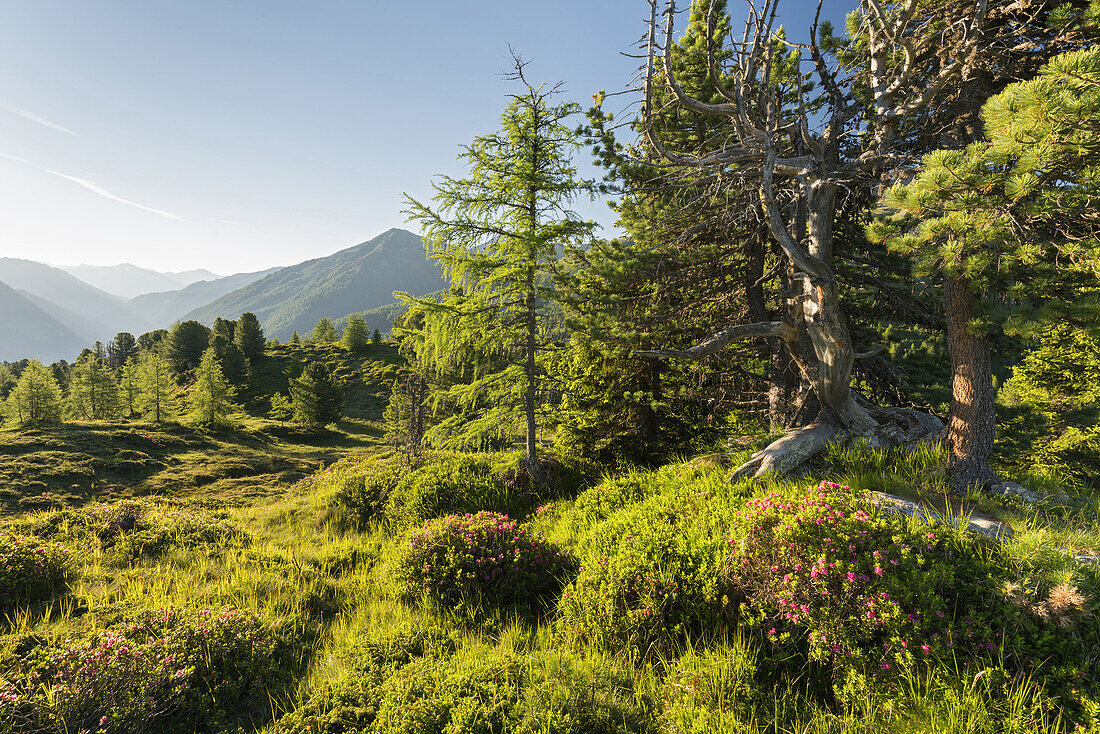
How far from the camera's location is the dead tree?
19.7ft

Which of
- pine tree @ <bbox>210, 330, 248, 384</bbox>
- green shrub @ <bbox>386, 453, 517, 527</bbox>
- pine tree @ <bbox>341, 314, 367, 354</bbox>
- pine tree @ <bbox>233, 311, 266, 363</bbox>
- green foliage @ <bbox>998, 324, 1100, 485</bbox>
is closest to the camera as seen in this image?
green shrub @ <bbox>386, 453, 517, 527</bbox>

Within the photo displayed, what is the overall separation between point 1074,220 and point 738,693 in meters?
6.23

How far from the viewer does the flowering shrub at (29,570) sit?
5.29 m

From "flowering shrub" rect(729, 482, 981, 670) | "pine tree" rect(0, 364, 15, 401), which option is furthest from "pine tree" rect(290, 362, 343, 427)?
"pine tree" rect(0, 364, 15, 401)

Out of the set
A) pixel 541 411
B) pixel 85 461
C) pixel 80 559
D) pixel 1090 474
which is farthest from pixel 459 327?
pixel 85 461

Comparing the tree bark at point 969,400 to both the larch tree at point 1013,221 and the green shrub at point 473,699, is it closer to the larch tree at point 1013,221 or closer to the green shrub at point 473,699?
the larch tree at point 1013,221

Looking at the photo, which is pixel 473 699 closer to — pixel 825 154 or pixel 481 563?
pixel 481 563

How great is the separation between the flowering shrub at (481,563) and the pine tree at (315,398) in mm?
46886

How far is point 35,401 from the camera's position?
37156mm

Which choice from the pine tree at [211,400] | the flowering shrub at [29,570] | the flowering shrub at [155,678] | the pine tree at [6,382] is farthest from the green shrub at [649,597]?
the pine tree at [6,382]

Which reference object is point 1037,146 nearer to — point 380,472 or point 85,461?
point 380,472

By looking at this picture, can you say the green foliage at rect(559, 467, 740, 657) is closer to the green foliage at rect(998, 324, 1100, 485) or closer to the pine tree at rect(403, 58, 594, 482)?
the pine tree at rect(403, 58, 594, 482)

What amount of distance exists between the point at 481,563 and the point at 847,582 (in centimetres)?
405

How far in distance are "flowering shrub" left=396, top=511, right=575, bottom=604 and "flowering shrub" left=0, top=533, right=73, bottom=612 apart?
4.60m
